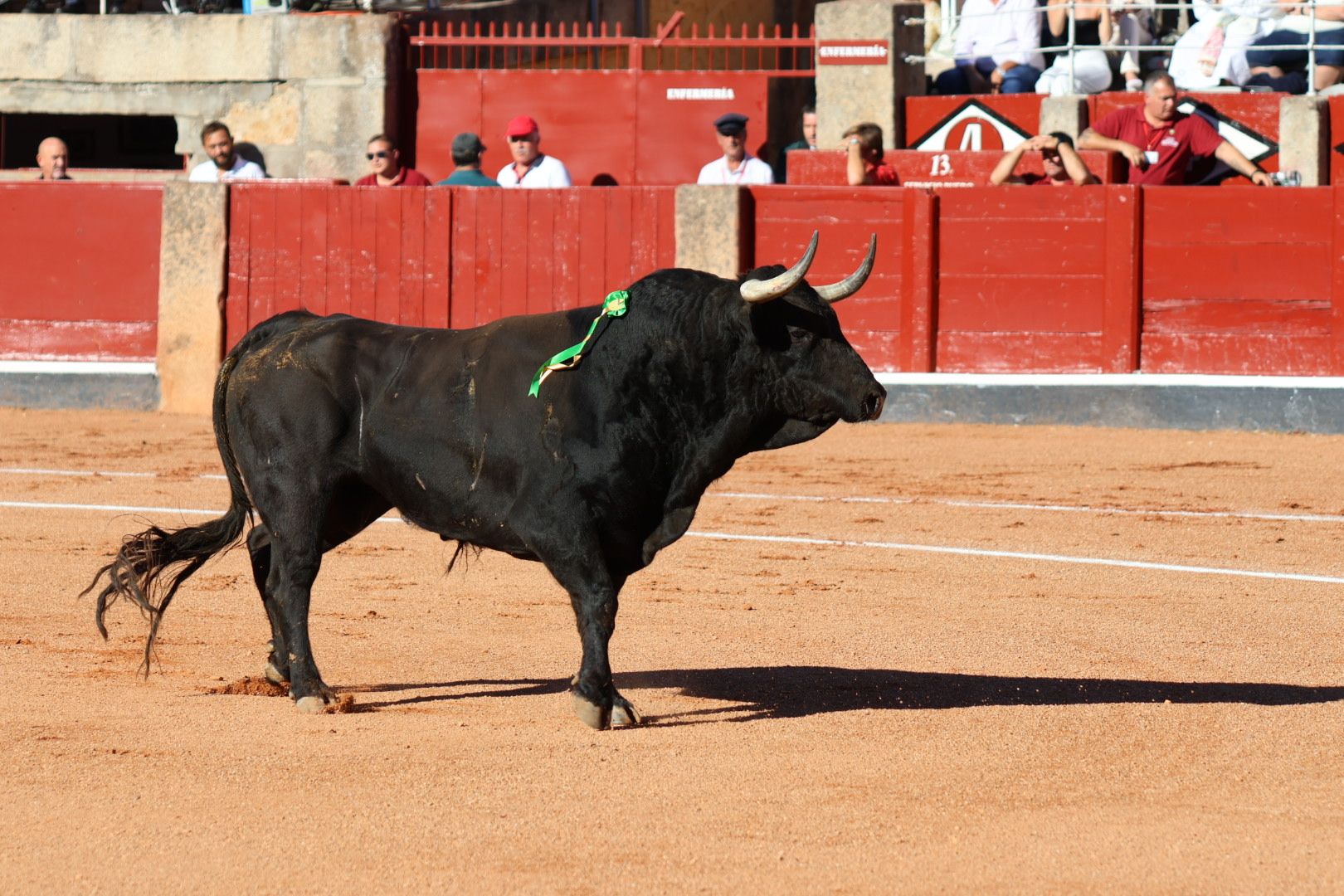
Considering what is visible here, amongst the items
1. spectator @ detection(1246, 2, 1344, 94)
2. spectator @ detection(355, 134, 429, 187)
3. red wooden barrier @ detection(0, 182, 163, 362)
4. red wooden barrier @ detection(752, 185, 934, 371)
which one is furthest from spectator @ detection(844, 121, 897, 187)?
red wooden barrier @ detection(0, 182, 163, 362)

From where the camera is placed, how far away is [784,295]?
16.3ft

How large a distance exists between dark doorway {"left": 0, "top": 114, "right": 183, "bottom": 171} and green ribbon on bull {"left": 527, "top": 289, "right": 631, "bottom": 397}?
14.5 meters

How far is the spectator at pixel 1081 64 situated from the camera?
1377 cm

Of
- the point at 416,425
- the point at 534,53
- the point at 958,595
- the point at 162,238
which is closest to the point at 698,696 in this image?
the point at 416,425

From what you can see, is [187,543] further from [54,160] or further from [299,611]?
[54,160]

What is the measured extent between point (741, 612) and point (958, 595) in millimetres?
813

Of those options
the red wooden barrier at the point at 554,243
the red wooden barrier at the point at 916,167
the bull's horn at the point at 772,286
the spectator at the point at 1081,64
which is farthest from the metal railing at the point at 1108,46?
the bull's horn at the point at 772,286

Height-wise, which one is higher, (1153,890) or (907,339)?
(907,339)

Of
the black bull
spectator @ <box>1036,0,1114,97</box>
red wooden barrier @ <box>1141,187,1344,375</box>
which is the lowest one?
the black bull

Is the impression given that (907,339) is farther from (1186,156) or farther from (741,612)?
(741,612)

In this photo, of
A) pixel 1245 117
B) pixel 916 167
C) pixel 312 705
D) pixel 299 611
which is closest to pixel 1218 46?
pixel 1245 117

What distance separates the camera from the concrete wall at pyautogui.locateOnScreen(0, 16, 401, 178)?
1512cm

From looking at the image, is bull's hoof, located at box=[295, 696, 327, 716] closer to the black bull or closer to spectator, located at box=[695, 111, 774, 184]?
the black bull

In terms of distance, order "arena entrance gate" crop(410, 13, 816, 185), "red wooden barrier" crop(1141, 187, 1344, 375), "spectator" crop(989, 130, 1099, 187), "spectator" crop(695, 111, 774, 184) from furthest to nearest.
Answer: "arena entrance gate" crop(410, 13, 816, 185) < "spectator" crop(695, 111, 774, 184) < "spectator" crop(989, 130, 1099, 187) < "red wooden barrier" crop(1141, 187, 1344, 375)
